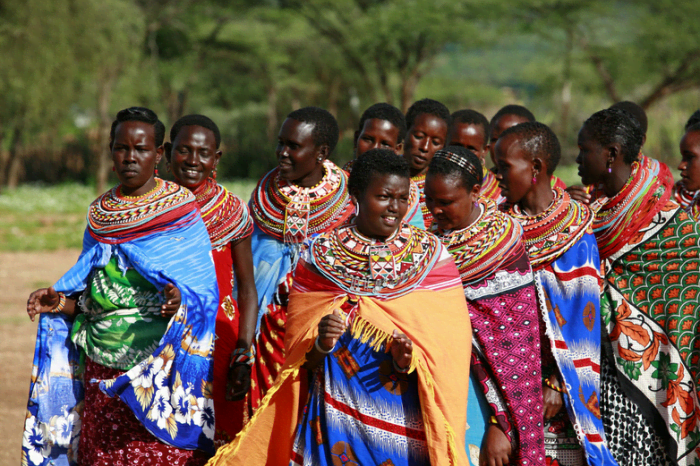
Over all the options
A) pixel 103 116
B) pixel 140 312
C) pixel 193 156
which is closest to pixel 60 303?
pixel 140 312

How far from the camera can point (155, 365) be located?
371cm

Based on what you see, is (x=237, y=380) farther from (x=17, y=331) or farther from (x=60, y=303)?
(x=17, y=331)

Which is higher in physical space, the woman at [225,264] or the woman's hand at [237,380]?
the woman at [225,264]

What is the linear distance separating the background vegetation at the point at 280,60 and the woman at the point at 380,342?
15460 mm

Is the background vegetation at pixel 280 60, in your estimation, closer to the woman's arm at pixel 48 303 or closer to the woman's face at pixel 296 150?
the woman's face at pixel 296 150

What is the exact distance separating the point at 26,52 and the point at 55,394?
54.7 feet

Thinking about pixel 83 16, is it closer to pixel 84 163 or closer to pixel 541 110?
pixel 84 163

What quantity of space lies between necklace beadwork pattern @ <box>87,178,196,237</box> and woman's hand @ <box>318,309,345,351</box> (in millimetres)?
1229

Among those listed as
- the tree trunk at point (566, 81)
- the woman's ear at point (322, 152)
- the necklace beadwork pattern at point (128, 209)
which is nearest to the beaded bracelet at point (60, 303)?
the necklace beadwork pattern at point (128, 209)

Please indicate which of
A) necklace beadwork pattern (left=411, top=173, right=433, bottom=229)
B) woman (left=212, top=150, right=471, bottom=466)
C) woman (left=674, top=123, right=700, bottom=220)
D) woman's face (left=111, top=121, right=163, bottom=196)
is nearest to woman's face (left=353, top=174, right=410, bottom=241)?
woman (left=212, top=150, right=471, bottom=466)

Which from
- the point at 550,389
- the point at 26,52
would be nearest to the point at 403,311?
the point at 550,389

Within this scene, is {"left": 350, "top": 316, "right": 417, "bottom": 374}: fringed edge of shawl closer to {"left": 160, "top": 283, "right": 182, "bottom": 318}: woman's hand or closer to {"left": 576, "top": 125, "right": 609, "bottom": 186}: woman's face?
{"left": 160, "top": 283, "right": 182, "bottom": 318}: woman's hand

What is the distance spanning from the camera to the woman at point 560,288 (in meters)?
3.54

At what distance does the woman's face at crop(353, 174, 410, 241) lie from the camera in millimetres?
3068
